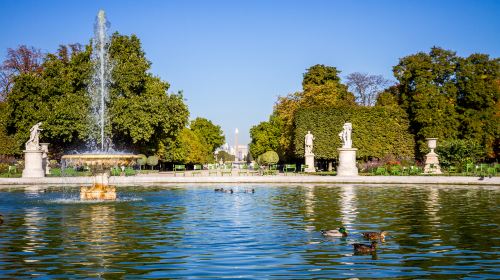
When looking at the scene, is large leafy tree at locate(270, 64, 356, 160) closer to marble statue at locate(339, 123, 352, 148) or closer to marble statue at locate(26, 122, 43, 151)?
marble statue at locate(339, 123, 352, 148)

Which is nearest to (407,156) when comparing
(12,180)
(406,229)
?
(12,180)

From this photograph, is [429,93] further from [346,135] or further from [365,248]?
[365,248]

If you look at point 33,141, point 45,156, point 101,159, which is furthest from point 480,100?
point 101,159

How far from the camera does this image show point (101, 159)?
2542 centimetres

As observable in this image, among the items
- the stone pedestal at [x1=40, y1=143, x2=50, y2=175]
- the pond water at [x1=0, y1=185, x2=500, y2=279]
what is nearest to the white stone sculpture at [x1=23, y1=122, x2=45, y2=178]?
the stone pedestal at [x1=40, y1=143, x2=50, y2=175]

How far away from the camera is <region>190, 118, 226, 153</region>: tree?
400ft

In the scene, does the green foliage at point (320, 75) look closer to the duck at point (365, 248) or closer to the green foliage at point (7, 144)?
the green foliage at point (7, 144)

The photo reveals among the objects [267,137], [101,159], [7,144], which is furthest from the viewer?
[267,137]

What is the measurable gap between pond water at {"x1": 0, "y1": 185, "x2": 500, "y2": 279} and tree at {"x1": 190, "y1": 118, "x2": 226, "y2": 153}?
96.8 metres

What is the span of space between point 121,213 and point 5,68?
49.8 metres

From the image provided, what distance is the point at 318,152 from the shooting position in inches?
2343

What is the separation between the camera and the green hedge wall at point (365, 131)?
59188 mm

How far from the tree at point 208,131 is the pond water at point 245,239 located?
96.8 meters

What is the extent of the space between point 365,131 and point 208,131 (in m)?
66.8
